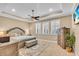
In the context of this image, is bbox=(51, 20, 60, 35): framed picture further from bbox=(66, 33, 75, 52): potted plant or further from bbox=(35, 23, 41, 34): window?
bbox=(66, 33, 75, 52): potted plant

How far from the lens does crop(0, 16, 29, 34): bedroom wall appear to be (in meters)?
3.42

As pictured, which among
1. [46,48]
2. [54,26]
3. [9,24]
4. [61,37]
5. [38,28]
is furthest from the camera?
[61,37]

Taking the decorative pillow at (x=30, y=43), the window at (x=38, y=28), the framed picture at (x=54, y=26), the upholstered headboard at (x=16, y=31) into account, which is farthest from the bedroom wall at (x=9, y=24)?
the framed picture at (x=54, y=26)

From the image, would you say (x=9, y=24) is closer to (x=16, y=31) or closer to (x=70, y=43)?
(x=16, y=31)

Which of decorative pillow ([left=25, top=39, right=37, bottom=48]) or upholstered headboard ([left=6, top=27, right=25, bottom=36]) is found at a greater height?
upholstered headboard ([left=6, top=27, right=25, bottom=36])

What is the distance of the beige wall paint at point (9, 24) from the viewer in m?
3.42

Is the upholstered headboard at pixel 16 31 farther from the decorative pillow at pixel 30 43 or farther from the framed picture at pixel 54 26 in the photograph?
the framed picture at pixel 54 26

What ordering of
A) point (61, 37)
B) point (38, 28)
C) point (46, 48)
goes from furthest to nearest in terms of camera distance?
point (61, 37)
point (46, 48)
point (38, 28)

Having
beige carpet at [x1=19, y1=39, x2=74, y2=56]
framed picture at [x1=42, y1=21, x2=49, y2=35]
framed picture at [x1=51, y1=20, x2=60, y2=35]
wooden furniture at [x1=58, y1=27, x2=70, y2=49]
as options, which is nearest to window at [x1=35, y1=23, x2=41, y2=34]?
framed picture at [x1=42, y1=21, x2=49, y2=35]

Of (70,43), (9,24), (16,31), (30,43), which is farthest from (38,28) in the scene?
(70,43)

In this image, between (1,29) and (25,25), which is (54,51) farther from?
(1,29)

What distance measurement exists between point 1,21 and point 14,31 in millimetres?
549

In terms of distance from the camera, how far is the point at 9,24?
11.7 feet

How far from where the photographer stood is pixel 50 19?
3844 mm
